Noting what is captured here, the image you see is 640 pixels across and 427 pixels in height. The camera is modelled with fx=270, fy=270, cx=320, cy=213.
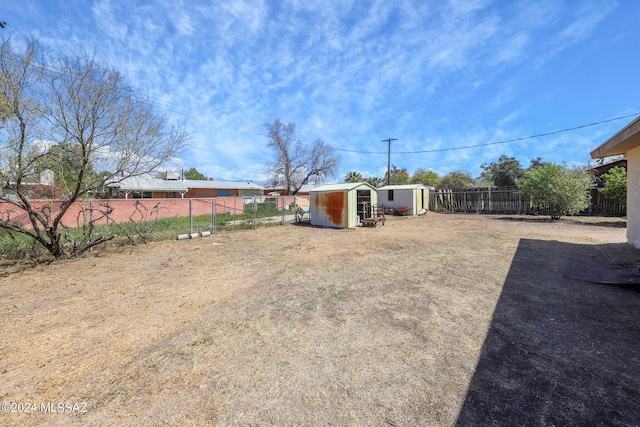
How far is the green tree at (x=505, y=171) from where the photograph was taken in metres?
29.6

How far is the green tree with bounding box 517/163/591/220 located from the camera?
45.5ft

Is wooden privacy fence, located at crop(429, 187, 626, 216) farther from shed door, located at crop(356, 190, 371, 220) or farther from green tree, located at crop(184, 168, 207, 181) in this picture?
green tree, located at crop(184, 168, 207, 181)

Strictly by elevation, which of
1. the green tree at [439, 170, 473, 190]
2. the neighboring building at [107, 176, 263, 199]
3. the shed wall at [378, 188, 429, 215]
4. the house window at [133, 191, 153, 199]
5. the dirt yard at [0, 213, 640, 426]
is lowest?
the dirt yard at [0, 213, 640, 426]

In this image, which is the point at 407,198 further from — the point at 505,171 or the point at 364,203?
the point at 505,171

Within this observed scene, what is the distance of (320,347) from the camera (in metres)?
2.93

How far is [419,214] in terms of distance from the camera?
19734mm

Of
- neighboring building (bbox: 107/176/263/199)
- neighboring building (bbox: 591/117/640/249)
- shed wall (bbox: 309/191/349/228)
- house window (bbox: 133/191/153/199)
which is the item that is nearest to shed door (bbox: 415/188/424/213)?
shed wall (bbox: 309/191/349/228)

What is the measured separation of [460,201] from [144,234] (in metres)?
20.5

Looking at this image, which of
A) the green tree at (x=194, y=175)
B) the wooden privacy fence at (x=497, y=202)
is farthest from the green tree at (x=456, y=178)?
the green tree at (x=194, y=175)

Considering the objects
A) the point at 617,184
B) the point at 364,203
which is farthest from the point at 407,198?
the point at 617,184

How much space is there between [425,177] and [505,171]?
51.7ft

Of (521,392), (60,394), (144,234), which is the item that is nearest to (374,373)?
(521,392)

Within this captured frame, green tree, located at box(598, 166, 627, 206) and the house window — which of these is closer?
green tree, located at box(598, 166, 627, 206)

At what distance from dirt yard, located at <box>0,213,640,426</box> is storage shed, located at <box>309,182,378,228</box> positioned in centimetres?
715
